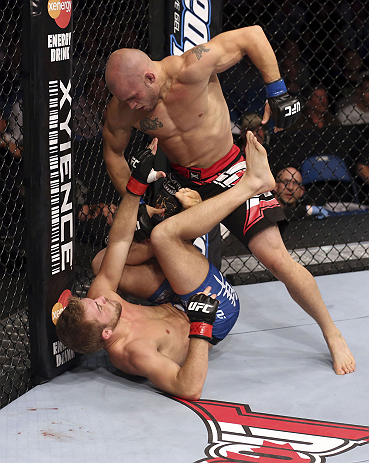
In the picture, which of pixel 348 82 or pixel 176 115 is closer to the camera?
pixel 176 115

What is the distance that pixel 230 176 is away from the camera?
7.17 feet

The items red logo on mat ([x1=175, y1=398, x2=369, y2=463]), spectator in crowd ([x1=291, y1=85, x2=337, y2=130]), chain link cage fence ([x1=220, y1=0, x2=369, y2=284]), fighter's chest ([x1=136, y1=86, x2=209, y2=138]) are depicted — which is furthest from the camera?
spectator in crowd ([x1=291, y1=85, x2=337, y2=130])

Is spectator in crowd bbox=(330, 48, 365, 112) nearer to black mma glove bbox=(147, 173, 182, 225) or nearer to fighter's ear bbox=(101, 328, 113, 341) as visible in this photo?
black mma glove bbox=(147, 173, 182, 225)

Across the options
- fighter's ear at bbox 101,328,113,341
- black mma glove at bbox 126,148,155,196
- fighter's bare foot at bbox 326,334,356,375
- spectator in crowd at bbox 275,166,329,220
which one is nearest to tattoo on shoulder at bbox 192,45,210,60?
black mma glove at bbox 126,148,155,196

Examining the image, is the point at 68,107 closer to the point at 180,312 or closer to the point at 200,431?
the point at 180,312

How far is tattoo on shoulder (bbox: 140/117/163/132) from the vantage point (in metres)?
2.09

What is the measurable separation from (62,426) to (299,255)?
1.79 m

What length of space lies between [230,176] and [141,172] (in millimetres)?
352

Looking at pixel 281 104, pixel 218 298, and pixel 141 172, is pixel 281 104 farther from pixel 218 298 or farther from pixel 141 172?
pixel 218 298

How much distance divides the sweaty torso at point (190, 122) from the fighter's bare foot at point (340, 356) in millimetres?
802

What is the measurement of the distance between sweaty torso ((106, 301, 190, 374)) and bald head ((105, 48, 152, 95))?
0.78 m

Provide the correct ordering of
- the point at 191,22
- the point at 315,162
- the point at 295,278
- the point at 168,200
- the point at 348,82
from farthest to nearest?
1. the point at 348,82
2. the point at 315,162
3. the point at 191,22
4. the point at 168,200
5. the point at 295,278

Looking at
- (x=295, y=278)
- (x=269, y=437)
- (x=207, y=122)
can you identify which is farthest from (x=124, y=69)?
(x=269, y=437)

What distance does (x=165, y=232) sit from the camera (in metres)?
2.04
